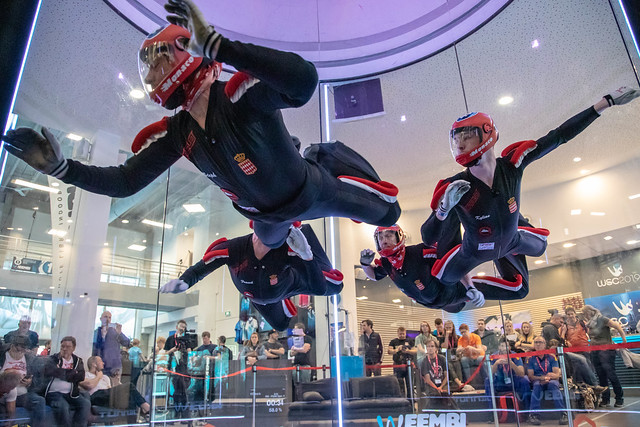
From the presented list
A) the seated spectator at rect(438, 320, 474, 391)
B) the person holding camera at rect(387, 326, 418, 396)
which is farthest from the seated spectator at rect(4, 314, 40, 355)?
the seated spectator at rect(438, 320, 474, 391)

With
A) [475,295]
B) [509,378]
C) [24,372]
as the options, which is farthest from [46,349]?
[509,378]

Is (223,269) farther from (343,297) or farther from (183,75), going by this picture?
(183,75)

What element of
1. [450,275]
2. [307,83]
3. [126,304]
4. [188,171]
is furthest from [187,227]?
[307,83]

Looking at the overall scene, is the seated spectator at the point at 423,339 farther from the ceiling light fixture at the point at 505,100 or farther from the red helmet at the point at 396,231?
the ceiling light fixture at the point at 505,100

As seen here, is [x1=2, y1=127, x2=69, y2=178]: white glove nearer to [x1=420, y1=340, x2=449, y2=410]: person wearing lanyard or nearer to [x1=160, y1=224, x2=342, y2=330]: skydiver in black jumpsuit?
[x1=160, y1=224, x2=342, y2=330]: skydiver in black jumpsuit

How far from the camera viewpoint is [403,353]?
16.7 feet

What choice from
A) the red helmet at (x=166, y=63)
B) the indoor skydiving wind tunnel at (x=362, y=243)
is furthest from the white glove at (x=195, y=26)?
the indoor skydiving wind tunnel at (x=362, y=243)

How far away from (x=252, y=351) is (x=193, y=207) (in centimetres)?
189

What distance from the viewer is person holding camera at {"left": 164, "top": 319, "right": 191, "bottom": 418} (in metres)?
4.67

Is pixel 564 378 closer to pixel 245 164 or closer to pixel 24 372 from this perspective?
pixel 245 164

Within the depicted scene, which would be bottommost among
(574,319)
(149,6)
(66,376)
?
(66,376)

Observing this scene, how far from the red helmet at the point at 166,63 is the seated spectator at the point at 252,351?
3.98m

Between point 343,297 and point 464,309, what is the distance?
1.36 meters

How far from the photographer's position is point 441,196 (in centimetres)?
301
